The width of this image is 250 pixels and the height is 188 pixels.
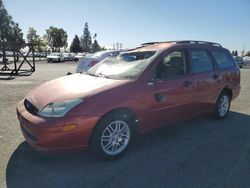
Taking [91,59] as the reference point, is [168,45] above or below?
above

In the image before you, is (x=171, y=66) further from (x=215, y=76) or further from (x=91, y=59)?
(x=91, y=59)

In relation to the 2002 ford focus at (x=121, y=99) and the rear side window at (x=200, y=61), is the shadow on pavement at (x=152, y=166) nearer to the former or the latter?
the 2002 ford focus at (x=121, y=99)

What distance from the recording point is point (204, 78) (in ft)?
16.4

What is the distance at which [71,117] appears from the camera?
3.21 m

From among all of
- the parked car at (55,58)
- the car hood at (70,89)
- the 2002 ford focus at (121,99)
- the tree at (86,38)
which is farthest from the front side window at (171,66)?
the tree at (86,38)

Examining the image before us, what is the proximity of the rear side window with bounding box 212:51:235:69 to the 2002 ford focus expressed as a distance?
204 mm

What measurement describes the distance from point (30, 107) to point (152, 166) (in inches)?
75.8

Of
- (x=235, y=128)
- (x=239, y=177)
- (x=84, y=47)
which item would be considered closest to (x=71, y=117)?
(x=239, y=177)

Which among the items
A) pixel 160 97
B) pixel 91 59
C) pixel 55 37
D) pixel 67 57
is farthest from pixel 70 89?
pixel 55 37

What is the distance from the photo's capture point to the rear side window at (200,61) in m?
4.87

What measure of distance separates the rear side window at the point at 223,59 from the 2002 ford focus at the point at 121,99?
8.0 inches

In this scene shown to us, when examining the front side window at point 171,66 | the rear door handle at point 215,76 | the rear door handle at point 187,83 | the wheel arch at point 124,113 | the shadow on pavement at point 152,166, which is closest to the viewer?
the shadow on pavement at point 152,166

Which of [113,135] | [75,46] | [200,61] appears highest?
[75,46]

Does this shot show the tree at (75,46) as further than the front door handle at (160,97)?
Yes
